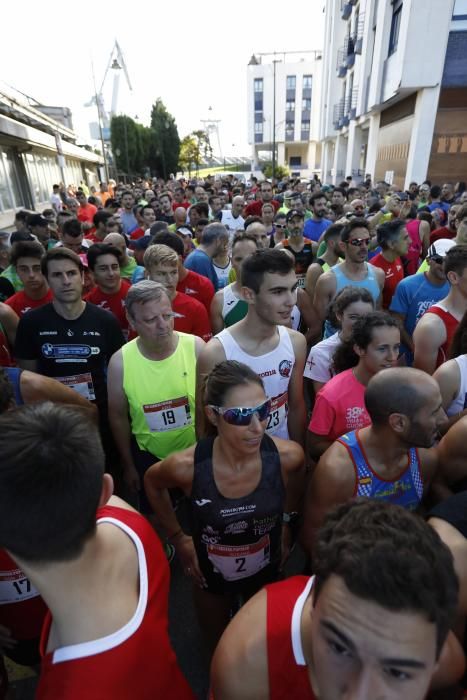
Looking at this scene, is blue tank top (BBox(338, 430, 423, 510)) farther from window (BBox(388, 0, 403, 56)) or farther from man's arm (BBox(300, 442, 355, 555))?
window (BBox(388, 0, 403, 56))

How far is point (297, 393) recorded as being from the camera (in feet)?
9.73

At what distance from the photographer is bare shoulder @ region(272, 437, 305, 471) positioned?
2117mm

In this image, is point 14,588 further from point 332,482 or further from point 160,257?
point 160,257

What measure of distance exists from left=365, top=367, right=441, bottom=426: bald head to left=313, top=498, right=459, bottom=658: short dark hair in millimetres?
917

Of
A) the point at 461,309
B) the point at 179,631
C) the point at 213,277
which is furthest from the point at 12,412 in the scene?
the point at 213,277

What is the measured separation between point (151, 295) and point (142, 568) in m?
1.86

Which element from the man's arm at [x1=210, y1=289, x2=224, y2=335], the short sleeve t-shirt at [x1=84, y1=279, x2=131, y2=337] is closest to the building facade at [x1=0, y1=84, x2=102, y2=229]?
the short sleeve t-shirt at [x1=84, y1=279, x2=131, y2=337]

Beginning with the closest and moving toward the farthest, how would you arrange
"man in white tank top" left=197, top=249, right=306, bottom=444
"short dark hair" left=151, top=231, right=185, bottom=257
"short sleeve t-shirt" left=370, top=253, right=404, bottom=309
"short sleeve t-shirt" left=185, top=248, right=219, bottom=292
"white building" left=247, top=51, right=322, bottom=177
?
1. "man in white tank top" left=197, top=249, right=306, bottom=444
2. "short dark hair" left=151, top=231, right=185, bottom=257
3. "short sleeve t-shirt" left=370, top=253, right=404, bottom=309
4. "short sleeve t-shirt" left=185, top=248, right=219, bottom=292
5. "white building" left=247, top=51, right=322, bottom=177

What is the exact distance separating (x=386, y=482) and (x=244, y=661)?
1.14 meters

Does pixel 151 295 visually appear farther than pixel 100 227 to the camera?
No

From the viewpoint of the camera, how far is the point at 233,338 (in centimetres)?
277

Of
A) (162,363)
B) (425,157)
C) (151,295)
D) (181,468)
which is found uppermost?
(425,157)

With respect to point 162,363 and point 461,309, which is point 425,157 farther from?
point 162,363

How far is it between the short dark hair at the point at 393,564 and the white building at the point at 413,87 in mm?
20760
